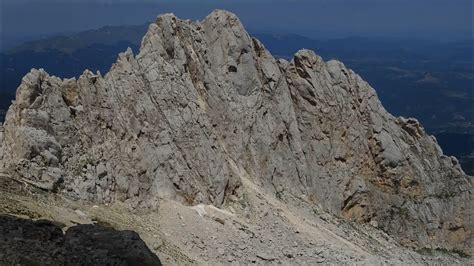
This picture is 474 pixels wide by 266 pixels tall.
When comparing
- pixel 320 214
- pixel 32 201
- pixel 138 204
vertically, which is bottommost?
pixel 320 214

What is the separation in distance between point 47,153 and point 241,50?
→ 32977 mm

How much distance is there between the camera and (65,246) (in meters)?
27.9

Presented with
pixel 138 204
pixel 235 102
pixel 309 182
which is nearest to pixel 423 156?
pixel 309 182

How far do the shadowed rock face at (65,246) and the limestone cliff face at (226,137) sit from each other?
13.5 metres

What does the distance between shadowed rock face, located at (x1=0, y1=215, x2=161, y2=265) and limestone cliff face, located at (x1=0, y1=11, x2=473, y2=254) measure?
44.2 feet

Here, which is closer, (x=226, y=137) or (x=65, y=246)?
(x=65, y=246)

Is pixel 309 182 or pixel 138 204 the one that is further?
pixel 309 182

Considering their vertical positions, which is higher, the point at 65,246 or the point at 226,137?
the point at 65,246

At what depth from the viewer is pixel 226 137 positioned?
64.7 meters

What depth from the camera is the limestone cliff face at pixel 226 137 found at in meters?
47.2

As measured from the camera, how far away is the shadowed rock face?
25.3m

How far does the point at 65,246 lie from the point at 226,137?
3788cm

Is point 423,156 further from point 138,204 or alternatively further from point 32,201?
point 32,201

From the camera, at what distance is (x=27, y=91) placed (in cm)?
4669
